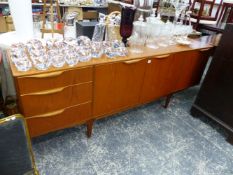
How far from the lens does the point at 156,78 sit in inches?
65.0

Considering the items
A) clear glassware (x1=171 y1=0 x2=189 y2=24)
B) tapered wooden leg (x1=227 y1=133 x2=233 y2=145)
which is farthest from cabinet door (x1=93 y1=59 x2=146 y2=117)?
tapered wooden leg (x1=227 y1=133 x2=233 y2=145)

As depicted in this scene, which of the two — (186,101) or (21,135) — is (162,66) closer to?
(186,101)

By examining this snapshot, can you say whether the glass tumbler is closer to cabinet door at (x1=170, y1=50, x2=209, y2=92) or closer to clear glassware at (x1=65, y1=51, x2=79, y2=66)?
clear glassware at (x1=65, y1=51, x2=79, y2=66)

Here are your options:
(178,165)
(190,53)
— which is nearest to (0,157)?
(178,165)

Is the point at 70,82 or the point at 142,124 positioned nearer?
the point at 70,82

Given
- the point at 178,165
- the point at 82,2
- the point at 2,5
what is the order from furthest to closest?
the point at 82,2 < the point at 2,5 < the point at 178,165

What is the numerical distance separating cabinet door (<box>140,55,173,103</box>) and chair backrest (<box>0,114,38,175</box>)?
103 centimetres

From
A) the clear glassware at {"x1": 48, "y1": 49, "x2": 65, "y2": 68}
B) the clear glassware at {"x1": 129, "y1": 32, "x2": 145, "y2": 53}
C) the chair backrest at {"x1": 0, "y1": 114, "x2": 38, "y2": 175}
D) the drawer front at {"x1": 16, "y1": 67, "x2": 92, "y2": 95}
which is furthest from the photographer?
the clear glassware at {"x1": 129, "y1": 32, "x2": 145, "y2": 53}

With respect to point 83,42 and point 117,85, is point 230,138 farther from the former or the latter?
point 83,42

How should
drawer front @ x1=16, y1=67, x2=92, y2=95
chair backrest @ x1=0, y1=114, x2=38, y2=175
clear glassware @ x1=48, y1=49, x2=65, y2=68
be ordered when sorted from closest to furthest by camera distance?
chair backrest @ x1=0, y1=114, x2=38, y2=175
drawer front @ x1=16, y1=67, x2=92, y2=95
clear glassware @ x1=48, y1=49, x2=65, y2=68

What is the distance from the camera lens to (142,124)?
6.03 feet

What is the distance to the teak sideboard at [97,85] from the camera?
111 centimetres

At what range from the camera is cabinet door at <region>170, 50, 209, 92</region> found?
1732 mm

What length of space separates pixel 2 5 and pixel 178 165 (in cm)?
410
